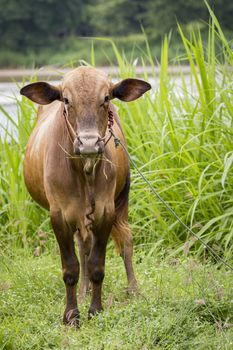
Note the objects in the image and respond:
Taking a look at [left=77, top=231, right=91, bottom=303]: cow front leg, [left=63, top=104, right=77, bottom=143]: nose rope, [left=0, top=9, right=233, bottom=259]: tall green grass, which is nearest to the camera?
[left=63, top=104, right=77, bottom=143]: nose rope

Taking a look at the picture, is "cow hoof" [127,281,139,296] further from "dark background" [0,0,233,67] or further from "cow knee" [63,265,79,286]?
"dark background" [0,0,233,67]

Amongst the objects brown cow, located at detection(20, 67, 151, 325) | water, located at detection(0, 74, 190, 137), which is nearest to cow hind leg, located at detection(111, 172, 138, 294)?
brown cow, located at detection(20, 67, 151, 325)

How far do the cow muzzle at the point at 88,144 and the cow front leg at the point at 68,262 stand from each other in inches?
27.7

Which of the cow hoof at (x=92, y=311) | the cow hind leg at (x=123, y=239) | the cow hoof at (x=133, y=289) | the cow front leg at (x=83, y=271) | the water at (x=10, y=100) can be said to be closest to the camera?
the cow hoof at (x=92, y=311)

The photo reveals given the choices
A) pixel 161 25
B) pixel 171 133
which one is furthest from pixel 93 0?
pixel 171 133

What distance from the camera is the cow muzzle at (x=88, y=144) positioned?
5250 millimetres

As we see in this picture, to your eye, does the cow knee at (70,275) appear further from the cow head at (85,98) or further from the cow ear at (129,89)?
the cow ear at (129,89)

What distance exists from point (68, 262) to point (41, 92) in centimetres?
108

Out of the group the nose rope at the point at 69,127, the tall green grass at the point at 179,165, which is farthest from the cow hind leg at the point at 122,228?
the nose rope at the point at 69,127

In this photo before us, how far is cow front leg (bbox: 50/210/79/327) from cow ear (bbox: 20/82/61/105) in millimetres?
694

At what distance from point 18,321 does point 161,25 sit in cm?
4904

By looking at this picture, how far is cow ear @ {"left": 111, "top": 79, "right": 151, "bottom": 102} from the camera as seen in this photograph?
584 centimetres

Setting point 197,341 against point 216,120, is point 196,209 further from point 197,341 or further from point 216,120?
point 197,341

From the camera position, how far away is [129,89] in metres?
5.92
